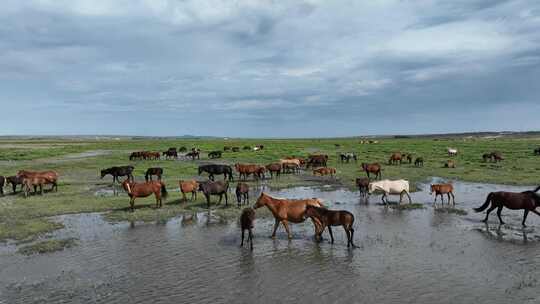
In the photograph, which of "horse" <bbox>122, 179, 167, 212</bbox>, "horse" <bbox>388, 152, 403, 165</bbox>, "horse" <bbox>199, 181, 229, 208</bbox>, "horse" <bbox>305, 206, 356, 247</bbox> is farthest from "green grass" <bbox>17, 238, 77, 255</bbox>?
"horse" <bbox>388, 152, 403, 165</bbox>

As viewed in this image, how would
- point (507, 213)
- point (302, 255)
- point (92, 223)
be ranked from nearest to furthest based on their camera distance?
point (302, 255)
point (92, 223)
point (507, 213)

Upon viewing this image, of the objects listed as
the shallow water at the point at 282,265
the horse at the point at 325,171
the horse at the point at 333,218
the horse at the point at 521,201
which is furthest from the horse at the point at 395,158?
the horse at the point at 333,218

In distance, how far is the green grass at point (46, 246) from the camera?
12102mm

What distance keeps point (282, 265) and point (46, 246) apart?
282 inches

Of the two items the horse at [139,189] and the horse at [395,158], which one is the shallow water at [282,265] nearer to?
the horse at [139,189]

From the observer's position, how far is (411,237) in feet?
44.4

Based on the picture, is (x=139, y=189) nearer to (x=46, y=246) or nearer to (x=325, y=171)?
(x=46, y=246)

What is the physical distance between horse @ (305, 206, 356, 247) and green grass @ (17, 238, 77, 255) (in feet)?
24.6

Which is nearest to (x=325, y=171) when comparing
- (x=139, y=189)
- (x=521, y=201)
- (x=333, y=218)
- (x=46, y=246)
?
(x=139, y=189)

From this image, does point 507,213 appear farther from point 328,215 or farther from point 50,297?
point 50,297

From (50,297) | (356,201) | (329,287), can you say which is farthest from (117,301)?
(356,201)

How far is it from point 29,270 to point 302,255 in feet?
23.4

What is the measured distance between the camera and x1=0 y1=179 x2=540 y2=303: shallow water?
29.6ft

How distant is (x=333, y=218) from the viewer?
42.1 ft
